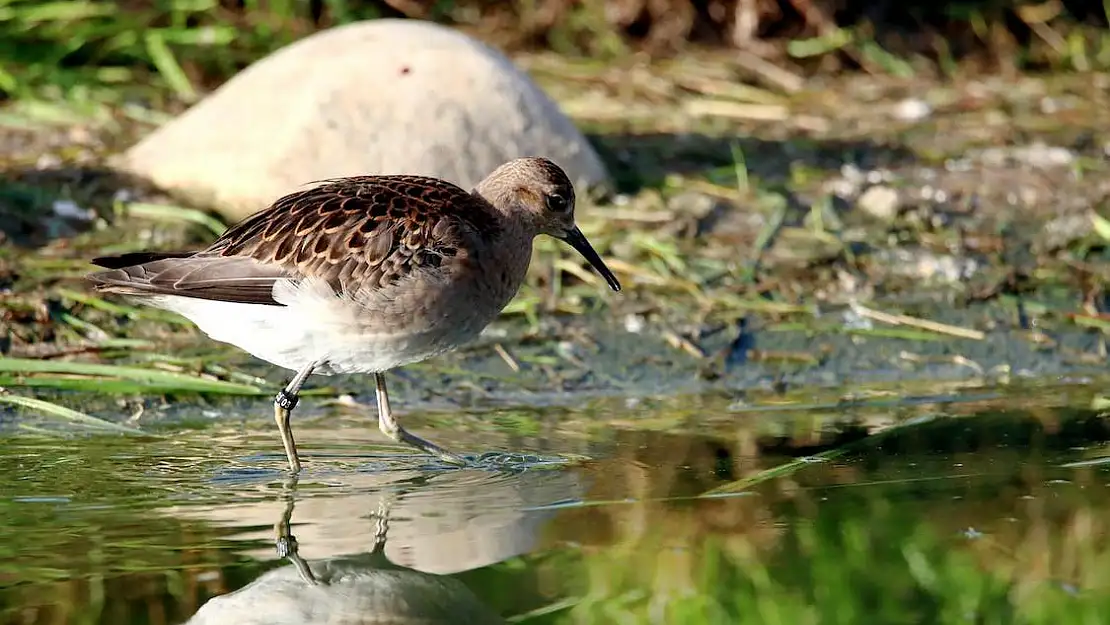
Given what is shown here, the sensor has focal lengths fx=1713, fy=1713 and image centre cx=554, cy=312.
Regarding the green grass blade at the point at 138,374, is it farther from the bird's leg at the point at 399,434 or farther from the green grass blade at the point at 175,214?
the green grass blade at the point at 175,214

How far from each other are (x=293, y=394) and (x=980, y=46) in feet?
22.3

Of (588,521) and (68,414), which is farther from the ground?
(588,521)

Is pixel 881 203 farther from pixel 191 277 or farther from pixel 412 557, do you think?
pixel 412 557

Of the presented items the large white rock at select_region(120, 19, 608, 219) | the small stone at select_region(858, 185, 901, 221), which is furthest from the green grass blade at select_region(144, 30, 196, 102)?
the small stone at select_region(858, 185, 901, 221)

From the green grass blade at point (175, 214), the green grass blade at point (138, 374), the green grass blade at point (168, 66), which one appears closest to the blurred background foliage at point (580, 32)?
the green grass blade at point (168, 66)

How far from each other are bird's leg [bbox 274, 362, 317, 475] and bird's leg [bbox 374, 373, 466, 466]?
1.14ft

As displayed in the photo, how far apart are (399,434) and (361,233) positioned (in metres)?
0.80

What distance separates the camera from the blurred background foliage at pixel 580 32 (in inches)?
386

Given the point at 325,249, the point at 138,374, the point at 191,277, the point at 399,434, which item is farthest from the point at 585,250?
the point at 138,374

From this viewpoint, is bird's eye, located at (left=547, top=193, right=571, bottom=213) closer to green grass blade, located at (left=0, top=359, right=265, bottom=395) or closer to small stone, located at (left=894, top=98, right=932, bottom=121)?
green grass blade, located at (left=0, top=359, right=265, bottom=395)

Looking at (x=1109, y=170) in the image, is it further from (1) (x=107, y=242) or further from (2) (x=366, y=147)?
(1) (x=107, y=242)

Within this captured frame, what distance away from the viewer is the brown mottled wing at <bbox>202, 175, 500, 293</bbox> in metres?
5.60

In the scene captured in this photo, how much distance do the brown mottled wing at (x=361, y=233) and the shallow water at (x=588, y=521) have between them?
2.29 ft

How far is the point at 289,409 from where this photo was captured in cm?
589
